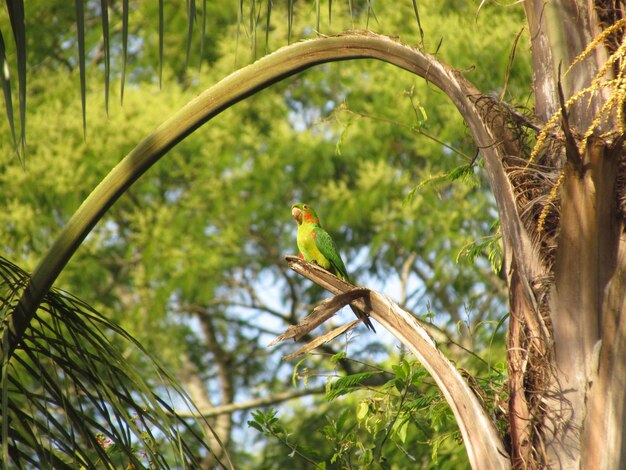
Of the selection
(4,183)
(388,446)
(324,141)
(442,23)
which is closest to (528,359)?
(388,446)

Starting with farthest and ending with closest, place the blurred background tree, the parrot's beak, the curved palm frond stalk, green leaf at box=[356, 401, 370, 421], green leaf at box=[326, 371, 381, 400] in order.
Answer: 1. the blurred background tree
2. the parrot's beak
3. green leaf at box=[356, 401, 370, 421]
4. green leaf at box=[326, 371, 381, 400]
5. the curved palm frond stalk

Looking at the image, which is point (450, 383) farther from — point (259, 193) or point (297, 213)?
point (259, 193)

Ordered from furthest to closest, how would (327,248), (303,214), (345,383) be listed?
1. (303,214)
2. (327,248)
3. (345,383)

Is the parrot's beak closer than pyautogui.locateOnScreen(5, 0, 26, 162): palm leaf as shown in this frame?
No

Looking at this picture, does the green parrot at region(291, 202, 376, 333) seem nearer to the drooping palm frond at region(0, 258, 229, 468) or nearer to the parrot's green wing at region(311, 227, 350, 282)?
the parrot's green wing at region(311, 227, 350, 282)

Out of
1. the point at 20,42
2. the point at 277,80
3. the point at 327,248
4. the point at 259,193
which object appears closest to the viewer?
the point at 20,42

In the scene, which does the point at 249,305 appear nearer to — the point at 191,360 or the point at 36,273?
the point at 191,360

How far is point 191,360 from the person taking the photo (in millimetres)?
14859

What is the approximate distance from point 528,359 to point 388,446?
6.45 m

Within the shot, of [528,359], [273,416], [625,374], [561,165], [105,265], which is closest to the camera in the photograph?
[625,374]

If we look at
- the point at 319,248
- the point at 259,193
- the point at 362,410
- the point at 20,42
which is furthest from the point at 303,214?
the point at 259,193

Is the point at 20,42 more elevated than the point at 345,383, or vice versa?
the point at 345,383

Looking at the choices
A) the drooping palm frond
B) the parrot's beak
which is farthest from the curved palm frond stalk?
the parrot's beak

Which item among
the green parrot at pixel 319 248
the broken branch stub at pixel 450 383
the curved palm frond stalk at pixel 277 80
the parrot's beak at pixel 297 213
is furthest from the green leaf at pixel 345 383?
the parrot's beak at pixel 297 213
